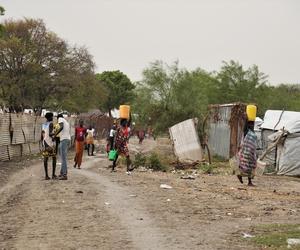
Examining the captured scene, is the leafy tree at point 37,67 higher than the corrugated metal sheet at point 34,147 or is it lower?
higher

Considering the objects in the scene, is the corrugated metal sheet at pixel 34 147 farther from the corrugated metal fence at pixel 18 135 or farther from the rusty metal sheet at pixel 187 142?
the rusty metal sheet at pixel 187 142

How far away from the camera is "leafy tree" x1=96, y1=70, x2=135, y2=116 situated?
93312 mm

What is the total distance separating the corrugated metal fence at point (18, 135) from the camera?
2305 cm

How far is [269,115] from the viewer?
2725 centimetres

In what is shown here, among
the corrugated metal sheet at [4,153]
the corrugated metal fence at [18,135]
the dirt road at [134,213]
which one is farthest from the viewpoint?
the corrugated metal fence at [18,135]

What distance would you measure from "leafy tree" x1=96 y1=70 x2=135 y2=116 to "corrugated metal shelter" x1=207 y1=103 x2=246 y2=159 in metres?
61.0

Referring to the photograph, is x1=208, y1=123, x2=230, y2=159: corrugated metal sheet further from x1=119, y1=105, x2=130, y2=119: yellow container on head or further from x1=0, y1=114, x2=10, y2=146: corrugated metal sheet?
x1=119, y1=105, x2=130, y2=119: yellow container on head

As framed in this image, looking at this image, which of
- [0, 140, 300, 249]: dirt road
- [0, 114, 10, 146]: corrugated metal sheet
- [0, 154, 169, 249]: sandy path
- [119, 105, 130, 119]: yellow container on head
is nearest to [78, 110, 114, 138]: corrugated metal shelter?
[0, 114, 10, 146]: corrugated metal sheet

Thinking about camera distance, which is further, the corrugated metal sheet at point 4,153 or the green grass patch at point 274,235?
the corrugated metal sheet at point 4,153

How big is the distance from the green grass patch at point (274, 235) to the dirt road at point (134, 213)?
0.21 meters

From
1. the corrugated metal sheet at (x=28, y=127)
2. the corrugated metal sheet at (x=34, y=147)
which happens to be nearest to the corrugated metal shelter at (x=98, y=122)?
the corrugated metal sheet at (x=34, y=147)

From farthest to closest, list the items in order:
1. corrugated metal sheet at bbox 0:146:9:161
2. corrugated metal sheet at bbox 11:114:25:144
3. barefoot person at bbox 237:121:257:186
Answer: corrugated metal sheet at bbox 11:114:25:144, corrugated metal sheet at bbox 0:146:9:161, barefoot person at bbox 237:121:257:186

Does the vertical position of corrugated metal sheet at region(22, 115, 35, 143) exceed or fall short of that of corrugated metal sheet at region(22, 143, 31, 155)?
it exceeds it

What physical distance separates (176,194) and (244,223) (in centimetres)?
351
